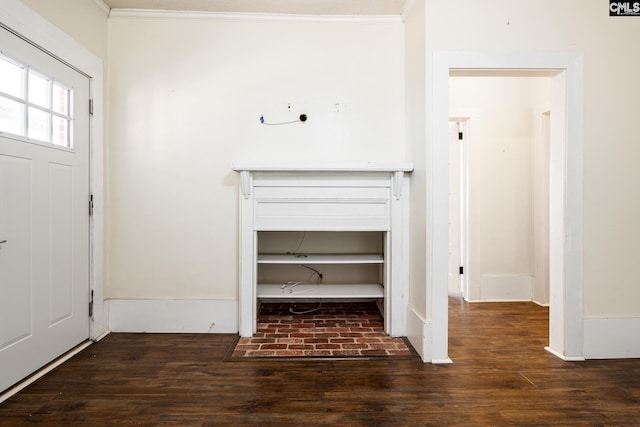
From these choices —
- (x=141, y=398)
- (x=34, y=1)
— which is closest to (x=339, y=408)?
(x=141, y=398)

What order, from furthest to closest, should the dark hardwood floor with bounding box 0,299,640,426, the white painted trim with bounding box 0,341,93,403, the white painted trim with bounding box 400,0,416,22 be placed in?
the white painted trim with bounding box 400,0,416,22
the white painted trim with bounding box 0,341,93,403
the dark hardwood floor with bounding box 0,299,640,426

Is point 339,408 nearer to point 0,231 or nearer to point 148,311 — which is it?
point 148,311

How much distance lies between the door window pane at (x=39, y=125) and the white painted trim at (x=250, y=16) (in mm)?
1268

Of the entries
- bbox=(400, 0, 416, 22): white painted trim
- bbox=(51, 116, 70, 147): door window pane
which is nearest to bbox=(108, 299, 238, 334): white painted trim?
bbox=(51, 116, 70, 147): door window pane

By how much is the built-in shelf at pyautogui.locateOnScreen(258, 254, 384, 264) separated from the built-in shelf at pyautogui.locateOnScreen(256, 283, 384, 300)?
0.93 feet

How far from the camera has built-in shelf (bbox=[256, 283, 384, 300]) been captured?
2.84m

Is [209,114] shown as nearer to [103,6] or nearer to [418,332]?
[103,6]

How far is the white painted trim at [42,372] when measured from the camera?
1.92 metres

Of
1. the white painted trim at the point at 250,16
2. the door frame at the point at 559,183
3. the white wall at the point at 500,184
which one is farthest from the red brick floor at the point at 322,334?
the white painted trim at the point at 250,16

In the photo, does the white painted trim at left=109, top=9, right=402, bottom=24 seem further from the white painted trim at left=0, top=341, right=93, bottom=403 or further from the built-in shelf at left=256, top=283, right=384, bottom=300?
the white painted trim at left=0, top=341, right=93, bottom=403

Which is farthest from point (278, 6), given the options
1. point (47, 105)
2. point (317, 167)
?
point (47, 105)

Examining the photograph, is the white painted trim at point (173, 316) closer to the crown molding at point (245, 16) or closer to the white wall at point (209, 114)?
the white wall at point (209, 114)

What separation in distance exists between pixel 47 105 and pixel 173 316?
1840 mm

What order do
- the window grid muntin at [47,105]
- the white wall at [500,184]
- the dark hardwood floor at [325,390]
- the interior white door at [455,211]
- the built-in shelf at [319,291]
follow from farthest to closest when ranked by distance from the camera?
the interior white door at [455,211] < the white wall at [500,184] < the built-in shelf at [319,291] < the window grid muntin at [47,105] < the dark hardwood floor at [325,390]
